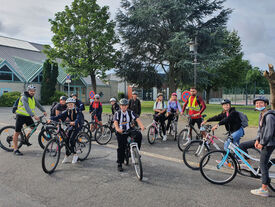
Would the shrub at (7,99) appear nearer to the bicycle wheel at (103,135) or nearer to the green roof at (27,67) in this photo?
the green roof at (27,67)

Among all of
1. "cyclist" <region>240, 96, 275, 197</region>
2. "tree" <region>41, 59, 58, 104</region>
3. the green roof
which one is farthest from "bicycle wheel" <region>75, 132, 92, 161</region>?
the green roof

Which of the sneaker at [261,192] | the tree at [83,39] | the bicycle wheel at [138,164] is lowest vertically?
the sneaker at [261,192]

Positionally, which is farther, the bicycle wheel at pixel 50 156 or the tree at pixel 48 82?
the tree at pixel 48 82

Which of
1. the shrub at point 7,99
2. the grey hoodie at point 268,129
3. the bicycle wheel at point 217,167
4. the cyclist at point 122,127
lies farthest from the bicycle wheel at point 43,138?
→ the shrub at point 7,99

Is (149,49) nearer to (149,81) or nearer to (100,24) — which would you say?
(149,81)

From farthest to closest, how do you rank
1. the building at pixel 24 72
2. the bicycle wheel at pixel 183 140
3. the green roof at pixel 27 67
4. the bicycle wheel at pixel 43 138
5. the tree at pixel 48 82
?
1. the green roof at pixel 27 67
2. the tree at pixel 48 82
3. the building at pixel 24 72
4. the bicycle wheel at pixel 183 140
5. the bicycle wheel at pixel 43 138

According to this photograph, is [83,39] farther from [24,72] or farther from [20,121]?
[20,121]

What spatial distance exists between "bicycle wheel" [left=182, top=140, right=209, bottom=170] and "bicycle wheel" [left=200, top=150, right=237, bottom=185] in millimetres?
588

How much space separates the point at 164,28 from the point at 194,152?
1903cm

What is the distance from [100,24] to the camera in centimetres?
2475

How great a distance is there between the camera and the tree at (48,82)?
29.2 metres

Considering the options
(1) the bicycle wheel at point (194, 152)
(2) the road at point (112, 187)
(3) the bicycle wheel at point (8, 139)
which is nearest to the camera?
(2) the road at point (112, 187)

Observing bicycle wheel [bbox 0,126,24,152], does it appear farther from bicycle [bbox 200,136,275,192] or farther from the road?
bicycle [bbox 200,136,275,192]

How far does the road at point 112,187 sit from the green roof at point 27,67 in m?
27.6
